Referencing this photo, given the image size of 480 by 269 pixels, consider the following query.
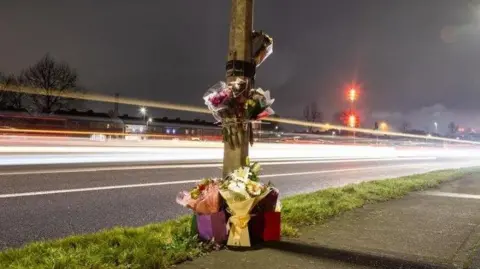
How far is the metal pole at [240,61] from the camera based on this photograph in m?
5.96

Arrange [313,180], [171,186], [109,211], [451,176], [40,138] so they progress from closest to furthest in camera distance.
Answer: [109,211], [171,186], [313,180], [451,176], [40,138]

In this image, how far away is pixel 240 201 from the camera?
5.31m

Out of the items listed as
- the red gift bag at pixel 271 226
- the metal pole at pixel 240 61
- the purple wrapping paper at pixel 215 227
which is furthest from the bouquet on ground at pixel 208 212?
the metal pole at pixel 240 61

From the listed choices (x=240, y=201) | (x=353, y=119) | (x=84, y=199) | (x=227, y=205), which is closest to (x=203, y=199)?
(x=227, y=205)

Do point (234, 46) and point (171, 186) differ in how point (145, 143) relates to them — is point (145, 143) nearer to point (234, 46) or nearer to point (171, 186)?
point (171, 186)

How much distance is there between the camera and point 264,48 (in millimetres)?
6191

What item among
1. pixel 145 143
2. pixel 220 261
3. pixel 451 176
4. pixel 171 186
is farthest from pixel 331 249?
pixel 145 143

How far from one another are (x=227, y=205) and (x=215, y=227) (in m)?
0.27

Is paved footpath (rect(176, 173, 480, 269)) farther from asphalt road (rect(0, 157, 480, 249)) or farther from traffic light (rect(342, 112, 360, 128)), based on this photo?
traffic light (rect(342, 112, 360, 128))

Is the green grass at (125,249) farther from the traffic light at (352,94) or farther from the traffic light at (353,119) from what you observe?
the traffic light at (353,119)

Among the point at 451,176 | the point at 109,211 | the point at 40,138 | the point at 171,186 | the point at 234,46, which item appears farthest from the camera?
the point at 40,138

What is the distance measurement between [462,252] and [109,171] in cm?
1116

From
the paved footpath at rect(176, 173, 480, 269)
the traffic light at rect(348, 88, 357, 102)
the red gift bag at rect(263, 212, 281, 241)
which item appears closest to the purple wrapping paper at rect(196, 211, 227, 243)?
the paved footpath at rect(176, 173, 480, 269)

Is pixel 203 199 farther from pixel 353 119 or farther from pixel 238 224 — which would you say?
pixel 353 119
